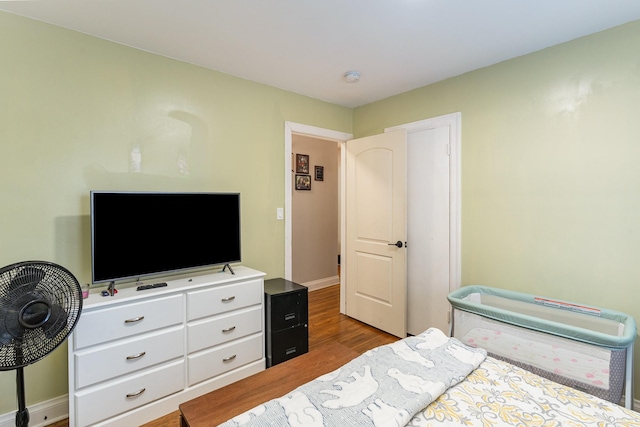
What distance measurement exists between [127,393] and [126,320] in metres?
0.44

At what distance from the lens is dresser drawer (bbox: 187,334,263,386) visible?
2105 mm

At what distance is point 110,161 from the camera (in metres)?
2.13

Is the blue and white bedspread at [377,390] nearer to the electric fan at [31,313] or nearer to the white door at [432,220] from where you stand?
the electric fan at [31,313]

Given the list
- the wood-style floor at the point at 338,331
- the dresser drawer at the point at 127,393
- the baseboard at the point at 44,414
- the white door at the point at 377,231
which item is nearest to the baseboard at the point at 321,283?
the wood-style floor at the point at 338,331

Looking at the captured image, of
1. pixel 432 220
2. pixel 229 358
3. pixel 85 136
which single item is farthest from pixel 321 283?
pixel 85 136

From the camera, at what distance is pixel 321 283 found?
480 centimetres

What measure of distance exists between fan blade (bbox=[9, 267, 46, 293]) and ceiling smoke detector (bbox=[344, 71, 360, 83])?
8.15 feet

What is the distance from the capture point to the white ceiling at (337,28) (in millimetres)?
1734

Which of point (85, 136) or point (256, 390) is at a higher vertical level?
point (85, 136)

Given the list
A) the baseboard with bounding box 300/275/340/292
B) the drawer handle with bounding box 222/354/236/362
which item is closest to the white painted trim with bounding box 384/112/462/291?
the drawer handle with bounding box 222/354/236/362

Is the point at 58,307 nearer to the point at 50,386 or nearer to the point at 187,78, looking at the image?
the point at 50,386

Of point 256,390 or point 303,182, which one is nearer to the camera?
point 256,390

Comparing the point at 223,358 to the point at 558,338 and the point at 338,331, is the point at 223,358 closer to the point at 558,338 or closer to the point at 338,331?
the point at 338,331

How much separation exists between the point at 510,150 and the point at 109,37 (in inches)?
121
